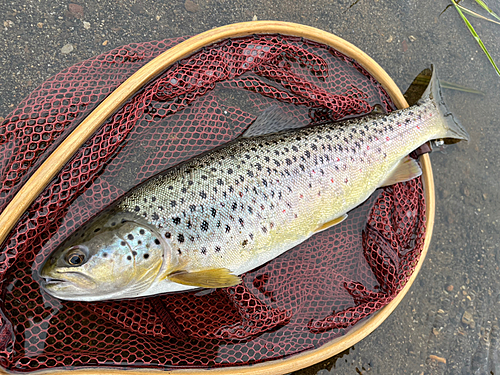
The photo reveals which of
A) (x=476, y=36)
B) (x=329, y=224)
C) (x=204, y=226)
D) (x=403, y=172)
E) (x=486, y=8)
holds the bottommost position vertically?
(x=329, y=224)

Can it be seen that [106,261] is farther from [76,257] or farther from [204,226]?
[204,226]

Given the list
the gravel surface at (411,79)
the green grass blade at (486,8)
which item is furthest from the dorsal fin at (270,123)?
the green grass blade at (486,8)

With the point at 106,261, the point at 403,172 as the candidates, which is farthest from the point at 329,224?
the point at 106,261

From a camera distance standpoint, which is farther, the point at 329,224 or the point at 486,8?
the point at 486,8

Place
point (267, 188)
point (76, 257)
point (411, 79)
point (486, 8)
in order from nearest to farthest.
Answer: point (76, 257) < point (267, 188) < point (411, 79) < point (486, 8)

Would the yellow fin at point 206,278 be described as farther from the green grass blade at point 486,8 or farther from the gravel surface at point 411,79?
the green grass blade at point 486,8

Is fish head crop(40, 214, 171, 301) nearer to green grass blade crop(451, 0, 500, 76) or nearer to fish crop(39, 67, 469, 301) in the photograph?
fish crop(39, 67, 469, 301)

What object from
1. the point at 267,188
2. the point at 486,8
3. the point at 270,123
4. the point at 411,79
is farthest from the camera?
the point at 486,8
